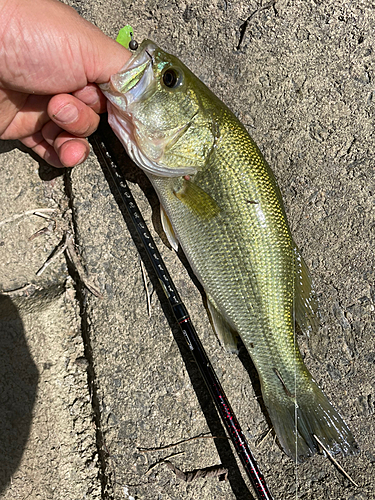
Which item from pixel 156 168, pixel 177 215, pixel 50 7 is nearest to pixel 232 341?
pixel 177 215

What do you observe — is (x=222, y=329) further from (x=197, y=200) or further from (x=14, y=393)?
(x=14, y=393)

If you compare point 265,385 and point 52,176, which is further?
point 52,176

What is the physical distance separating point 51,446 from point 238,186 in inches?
70.2

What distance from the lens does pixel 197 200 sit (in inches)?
79.4

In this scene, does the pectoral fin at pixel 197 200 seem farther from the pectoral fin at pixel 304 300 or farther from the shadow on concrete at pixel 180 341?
the pectoral fin at pixel 304 300

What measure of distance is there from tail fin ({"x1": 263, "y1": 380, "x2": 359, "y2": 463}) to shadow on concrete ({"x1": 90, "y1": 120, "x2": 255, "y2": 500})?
12.5 inches

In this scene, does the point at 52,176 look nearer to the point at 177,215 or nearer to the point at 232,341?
the point at 177,215

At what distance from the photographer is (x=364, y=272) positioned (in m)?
2.23

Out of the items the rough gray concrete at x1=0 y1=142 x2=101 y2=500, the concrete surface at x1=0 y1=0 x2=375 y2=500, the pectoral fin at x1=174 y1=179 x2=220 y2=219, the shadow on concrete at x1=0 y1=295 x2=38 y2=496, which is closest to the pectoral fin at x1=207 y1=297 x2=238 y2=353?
the concrete surface at x1=0 y1=0 x2=375 y2=500

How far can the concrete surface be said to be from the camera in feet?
7.04

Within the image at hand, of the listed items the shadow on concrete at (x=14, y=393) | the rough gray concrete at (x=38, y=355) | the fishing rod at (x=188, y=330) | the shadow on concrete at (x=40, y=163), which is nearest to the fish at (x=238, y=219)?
the fishing rod at (x=188, y=330)

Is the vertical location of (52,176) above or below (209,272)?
below

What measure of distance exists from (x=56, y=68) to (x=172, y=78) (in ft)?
1.83

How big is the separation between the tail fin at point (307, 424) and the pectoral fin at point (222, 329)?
31 centimetres
